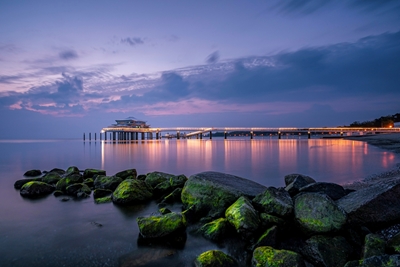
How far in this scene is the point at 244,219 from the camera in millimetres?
6324

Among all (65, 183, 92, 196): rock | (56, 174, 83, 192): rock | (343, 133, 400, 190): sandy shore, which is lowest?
(343, 133, 400, 190): sandy shore

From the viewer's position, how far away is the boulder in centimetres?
664

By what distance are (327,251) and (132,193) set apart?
7090mm

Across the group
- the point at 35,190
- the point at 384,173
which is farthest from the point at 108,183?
the point at 384,173

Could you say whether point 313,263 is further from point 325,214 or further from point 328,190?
point 328,190

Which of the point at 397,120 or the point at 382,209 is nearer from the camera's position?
the point at 382,209

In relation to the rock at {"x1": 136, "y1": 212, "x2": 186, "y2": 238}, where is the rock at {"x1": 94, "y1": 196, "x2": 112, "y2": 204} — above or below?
below

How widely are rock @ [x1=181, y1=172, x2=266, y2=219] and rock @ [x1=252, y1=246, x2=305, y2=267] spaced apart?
8.43ft

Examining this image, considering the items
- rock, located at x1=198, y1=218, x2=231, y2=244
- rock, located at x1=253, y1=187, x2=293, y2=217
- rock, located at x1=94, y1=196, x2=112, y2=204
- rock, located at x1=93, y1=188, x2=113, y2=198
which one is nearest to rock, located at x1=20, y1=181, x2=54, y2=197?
rock, located at x1=93, y1=188, x2=113, y2=198

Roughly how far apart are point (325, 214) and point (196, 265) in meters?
3.14

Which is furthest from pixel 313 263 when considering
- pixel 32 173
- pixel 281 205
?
pixel 32 173

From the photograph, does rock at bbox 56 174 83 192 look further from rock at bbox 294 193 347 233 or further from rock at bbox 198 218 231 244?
rock at bbox 294 193 347 233

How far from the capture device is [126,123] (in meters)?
147

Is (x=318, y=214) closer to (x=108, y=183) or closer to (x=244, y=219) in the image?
(x=244, y=219)
